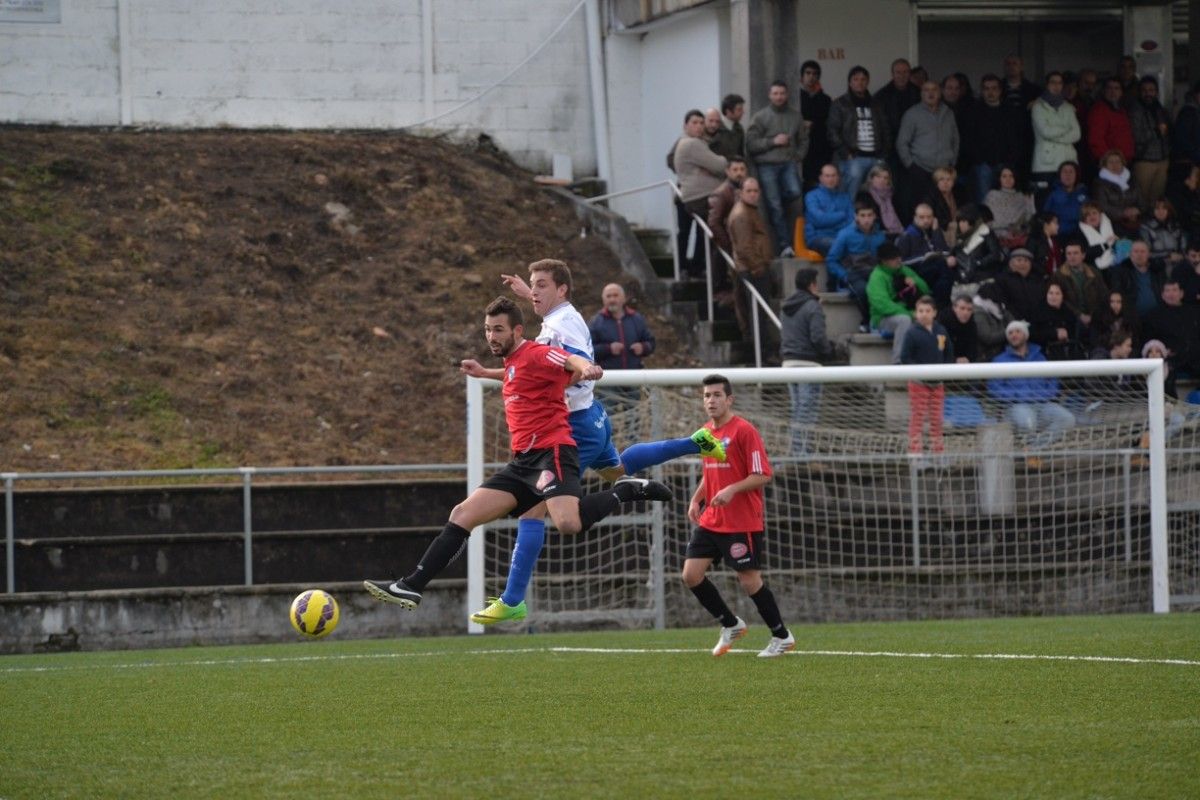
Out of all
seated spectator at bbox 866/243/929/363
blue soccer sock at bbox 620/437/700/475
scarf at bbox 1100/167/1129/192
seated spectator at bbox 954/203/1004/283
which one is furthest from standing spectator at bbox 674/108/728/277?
blue soccer sock at bbox 620/437/700/475

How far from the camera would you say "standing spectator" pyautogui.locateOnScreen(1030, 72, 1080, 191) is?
1962 cm

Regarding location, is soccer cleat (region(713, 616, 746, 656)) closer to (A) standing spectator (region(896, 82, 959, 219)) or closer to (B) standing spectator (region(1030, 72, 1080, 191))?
(A) standing spectator (region(896, 82, 959, 219))

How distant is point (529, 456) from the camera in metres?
9.84

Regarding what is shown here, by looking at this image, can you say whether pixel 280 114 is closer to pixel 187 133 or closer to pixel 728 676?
pixel 187 133

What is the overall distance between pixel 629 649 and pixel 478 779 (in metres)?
5.57

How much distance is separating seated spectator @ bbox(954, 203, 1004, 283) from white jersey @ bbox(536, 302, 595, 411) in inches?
326

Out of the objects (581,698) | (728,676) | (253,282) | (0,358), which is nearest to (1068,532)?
(728,676)

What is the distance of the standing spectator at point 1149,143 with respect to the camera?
2025 centimetres

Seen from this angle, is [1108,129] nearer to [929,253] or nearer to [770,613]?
[929,253]

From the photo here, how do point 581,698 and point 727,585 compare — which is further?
point 727,585

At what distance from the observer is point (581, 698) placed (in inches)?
349

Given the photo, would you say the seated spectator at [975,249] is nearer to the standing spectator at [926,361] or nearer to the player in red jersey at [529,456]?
the standing spectator at [926,361]

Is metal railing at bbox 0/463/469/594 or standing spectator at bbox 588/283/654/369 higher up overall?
standing spectator at bbox 588/283/654/369

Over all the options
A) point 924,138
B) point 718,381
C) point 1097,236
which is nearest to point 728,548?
point 718,381
